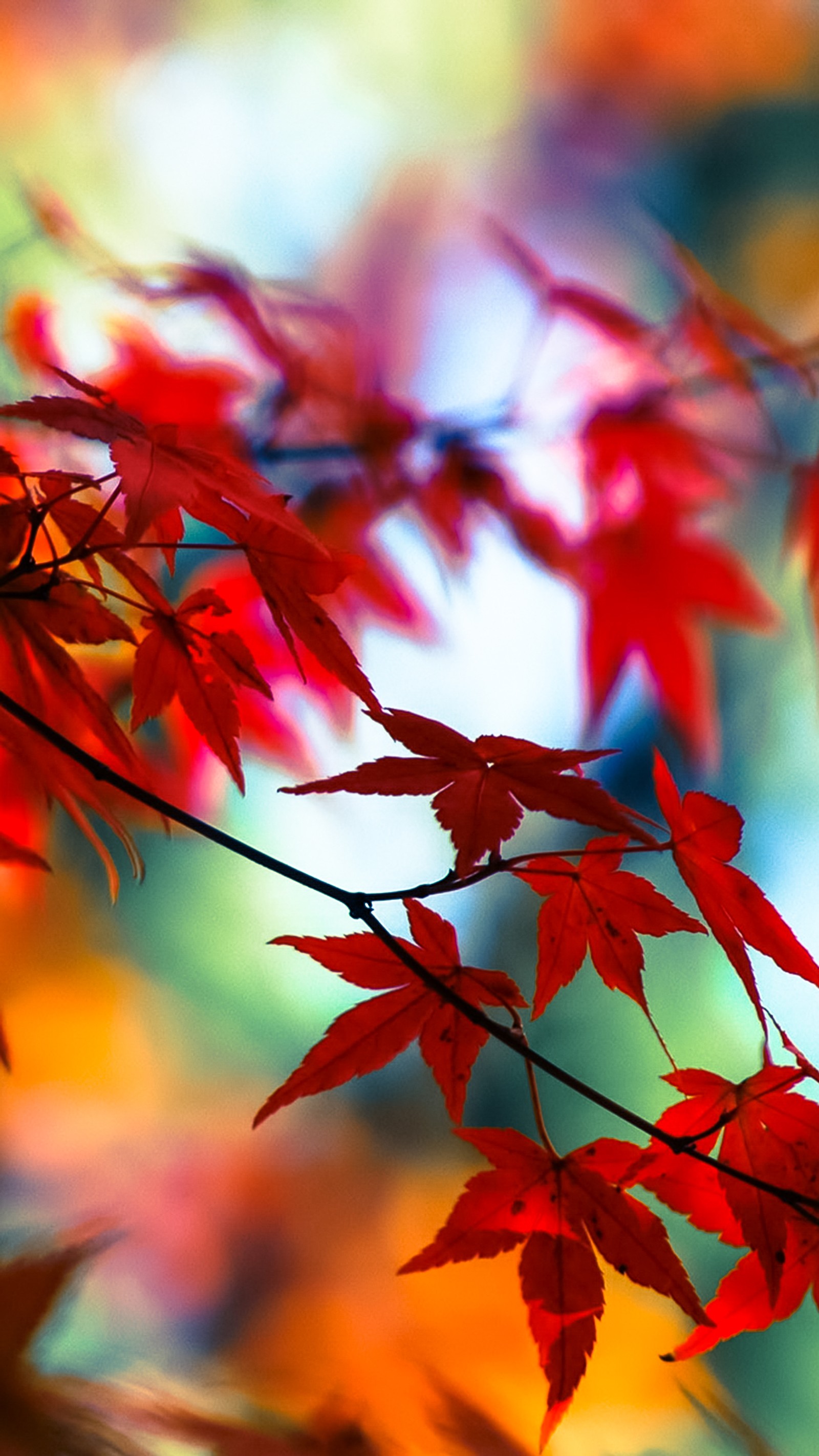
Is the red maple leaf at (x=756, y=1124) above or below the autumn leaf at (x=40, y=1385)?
above

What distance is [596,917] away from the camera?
1.54ft

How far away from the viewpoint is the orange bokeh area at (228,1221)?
1.47 metres

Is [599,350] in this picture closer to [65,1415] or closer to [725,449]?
[725,449]

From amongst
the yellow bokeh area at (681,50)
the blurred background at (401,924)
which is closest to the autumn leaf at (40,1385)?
the blurred background at (401,924)

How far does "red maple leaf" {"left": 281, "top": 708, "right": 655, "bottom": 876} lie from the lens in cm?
38

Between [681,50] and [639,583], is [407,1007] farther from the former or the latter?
[681,50]

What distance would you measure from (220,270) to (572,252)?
2.30 metres

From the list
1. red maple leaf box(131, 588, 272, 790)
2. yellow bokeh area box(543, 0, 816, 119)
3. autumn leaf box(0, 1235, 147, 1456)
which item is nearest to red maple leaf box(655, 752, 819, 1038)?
red maple leaf box(131, 588, 272, 790)

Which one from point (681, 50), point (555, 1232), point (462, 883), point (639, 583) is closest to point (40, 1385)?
point (555, 1232)

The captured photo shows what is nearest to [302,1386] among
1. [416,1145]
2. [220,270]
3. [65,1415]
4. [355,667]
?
[65,1415]

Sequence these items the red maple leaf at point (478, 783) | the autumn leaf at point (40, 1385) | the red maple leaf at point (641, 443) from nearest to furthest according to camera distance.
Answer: the red maple leaf at point (478, 783)
the autumn leaf at point (40, 1385)
the red maple leaf at point (641, 443)

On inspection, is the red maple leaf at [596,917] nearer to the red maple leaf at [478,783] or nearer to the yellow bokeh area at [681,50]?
the red maple leaf at [478,783]

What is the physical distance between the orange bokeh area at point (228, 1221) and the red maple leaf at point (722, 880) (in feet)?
2.84

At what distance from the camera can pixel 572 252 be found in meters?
3.05
